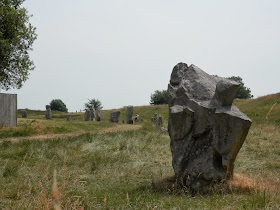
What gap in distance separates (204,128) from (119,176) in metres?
2.65

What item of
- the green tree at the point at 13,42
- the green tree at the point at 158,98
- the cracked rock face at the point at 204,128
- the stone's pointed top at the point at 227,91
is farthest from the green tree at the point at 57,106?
the stone's pointed top at the point at 227,91

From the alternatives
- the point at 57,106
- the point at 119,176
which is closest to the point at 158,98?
the point at 57,106

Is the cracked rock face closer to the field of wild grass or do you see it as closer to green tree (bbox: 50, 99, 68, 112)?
the field of wild grass

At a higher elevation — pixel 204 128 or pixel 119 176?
pixel 204 128

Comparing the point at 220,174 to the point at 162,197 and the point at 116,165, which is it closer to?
the point at 162,197

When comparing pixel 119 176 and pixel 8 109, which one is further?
pixel 8 109

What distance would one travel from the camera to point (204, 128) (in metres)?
5.73

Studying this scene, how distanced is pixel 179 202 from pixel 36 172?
393cm

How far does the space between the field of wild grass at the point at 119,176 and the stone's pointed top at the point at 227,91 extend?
751 millimetres

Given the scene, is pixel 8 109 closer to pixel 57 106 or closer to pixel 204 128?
pixel 204 128

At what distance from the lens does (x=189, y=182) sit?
560 cm

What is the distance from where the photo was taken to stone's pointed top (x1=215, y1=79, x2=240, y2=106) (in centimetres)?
534

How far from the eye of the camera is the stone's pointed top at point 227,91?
17.5ft

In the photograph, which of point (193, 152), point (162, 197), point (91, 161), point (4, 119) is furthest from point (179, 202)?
point (4, 119)
